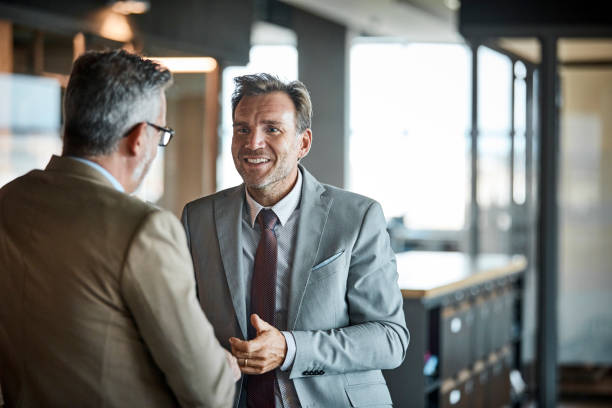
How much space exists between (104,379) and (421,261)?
4.65 meters

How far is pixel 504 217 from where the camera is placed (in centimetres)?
779

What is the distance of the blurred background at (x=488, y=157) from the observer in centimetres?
567

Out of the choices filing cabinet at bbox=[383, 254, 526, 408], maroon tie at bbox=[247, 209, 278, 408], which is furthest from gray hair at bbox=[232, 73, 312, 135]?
filing cabinet at bbox=[383, 254, 526, 408]

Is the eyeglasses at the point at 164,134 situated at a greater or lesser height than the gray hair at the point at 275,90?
lesser

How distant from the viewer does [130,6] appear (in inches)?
281

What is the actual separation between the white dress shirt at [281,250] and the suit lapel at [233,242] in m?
0.04

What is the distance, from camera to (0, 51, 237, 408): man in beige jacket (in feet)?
5.73

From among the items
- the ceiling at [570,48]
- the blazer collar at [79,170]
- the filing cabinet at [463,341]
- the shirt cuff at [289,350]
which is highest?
the ceiling at [570,48]

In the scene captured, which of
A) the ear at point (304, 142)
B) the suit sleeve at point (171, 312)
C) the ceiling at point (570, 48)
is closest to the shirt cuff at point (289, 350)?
the suit sleeve at point (171, 312)

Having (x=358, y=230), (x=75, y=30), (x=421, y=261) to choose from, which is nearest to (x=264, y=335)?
(x=358, y=230)

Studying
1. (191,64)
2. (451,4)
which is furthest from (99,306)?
(451,4)

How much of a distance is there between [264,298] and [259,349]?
292 millimetres

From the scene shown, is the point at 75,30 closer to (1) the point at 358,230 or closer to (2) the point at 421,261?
(2) the point at 421,261

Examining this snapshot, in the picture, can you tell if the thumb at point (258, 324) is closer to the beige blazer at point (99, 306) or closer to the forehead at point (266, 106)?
the beige blazer at point (99, 306)
